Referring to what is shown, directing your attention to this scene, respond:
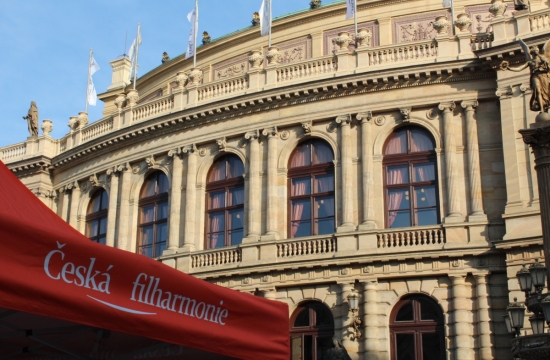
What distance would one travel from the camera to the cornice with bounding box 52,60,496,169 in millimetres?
26531

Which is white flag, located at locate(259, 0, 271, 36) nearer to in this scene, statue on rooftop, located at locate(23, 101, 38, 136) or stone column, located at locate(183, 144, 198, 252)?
stone column, located at locate(183, 144, 198, 252)

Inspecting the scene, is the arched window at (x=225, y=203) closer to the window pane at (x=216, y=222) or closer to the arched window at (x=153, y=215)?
the window pane at (x=216, y=222)

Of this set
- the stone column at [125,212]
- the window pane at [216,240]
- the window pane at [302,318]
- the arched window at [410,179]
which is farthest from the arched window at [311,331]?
the stone column at [125,212]

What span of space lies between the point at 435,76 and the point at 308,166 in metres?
5.66

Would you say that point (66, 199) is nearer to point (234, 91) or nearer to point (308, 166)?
point (234, 91)

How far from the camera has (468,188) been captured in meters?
25.6

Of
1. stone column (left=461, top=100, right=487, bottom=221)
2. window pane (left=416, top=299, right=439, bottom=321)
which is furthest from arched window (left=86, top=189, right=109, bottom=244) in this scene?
stone column (left=461, top=100, right=487, bottom=221)

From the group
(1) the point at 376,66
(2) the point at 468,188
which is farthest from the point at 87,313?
(1) the point at 376,66

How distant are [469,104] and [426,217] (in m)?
4.24

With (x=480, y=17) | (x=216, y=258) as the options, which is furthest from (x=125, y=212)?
(x=480, y=17)

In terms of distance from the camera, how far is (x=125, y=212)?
104 ft

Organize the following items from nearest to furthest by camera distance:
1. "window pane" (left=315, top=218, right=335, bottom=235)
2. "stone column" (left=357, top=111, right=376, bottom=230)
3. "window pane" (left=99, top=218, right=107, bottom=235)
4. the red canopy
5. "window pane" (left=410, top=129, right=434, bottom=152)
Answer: the red canopy < "stone column" (left=357, top=111, right=376, bottom=230) < "window pane" (left=410, top=129, right=434, bottom=152) < "window pane" (left=315, top=218, right=335, bottom=235) < "window pane" (left=99, top=218, right=107, bottom=235)

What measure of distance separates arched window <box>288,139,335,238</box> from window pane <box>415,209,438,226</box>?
308 cm

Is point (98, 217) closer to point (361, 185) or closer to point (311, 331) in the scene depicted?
point (311, 331)
